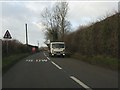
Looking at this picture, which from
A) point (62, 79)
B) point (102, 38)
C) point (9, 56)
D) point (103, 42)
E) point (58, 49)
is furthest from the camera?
point (58, 49)

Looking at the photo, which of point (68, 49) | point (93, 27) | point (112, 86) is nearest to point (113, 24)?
point (93, 27)

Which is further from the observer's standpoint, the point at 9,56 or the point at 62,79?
the point at 9,56

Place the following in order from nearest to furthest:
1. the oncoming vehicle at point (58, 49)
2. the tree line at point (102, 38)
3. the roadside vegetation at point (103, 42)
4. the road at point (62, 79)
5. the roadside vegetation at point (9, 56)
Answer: the road at point (62, 79) → the roadside vegetation at point (9, 56) → the roadside vegetation at point (103, 42) → the tree line at point (102, 38) → the oncoming vehicle at point (58, 49)

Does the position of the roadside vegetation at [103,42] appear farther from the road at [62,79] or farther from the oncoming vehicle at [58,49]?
the oncoming vehicle at [58,49]

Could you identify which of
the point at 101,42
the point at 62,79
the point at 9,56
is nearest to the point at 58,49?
the point at 9,56

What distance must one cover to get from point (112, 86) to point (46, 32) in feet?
258

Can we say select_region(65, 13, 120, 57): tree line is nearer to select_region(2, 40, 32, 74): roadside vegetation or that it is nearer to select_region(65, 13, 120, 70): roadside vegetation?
select_region(65, 13, 120, 70): roadside vegetation

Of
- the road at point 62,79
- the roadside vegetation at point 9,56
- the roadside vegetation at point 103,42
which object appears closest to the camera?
the road at point 62,79

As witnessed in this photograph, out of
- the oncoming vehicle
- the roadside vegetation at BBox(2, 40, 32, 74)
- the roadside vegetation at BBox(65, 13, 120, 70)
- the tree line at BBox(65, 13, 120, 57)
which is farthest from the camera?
the oncoming vehicle

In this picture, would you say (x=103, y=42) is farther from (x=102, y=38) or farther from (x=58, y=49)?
(x=58, y=49)

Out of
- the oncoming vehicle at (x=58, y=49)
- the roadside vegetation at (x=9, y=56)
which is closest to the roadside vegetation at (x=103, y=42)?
the roadside vegetation at (x=9, y=56)

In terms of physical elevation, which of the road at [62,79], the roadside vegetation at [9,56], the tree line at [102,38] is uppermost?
the tree line at [102,38]

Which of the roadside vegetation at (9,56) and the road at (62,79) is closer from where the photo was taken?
the road at (62,79)

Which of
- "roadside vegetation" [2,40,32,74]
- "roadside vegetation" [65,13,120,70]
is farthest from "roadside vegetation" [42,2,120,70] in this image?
"roadside vegetation" [2,40,32,74]
